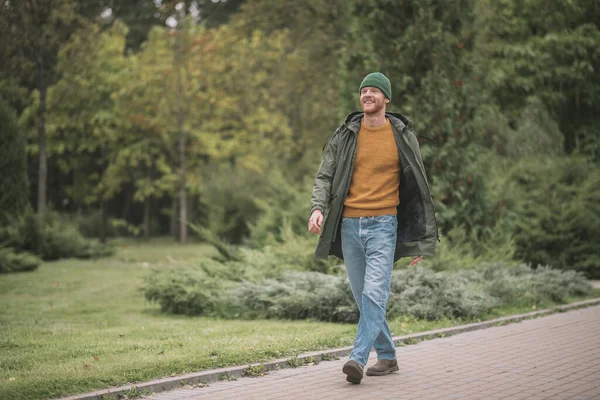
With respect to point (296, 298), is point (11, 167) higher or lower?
higher

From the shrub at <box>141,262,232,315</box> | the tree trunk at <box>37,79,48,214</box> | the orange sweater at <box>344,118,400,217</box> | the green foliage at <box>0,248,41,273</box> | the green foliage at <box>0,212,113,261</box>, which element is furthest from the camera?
the tree trunk at <box>37,79,48,214</box>

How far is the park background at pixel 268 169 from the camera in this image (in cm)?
1008

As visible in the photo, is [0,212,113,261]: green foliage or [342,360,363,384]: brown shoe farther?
[0,212,113,261]: green foliage

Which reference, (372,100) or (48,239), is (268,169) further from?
(372,100)

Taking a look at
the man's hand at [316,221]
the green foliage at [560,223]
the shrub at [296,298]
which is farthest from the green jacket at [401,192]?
the green foliage at [560,223]

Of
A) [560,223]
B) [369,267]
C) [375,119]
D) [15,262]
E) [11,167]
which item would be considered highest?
[375,119]

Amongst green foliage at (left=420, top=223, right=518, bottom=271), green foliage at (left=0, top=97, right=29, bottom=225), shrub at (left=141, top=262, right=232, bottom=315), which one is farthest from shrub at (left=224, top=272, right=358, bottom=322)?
green foliage at (left=0, top=97, right=29, bottom=225)

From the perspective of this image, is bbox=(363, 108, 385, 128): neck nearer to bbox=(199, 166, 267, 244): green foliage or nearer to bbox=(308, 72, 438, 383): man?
bbox=(308, 72, 438, 383): man

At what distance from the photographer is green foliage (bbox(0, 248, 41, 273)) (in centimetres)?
Result: 1852

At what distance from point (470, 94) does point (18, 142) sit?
13.3m

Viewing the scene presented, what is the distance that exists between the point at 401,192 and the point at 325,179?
62 cm

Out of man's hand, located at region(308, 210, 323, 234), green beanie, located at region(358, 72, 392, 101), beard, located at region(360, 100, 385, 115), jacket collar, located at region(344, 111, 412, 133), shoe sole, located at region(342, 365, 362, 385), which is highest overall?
green beanie, located at region(358, 72, 392, 101)

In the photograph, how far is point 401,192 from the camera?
6.83m

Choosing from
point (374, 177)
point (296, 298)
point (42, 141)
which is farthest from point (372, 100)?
point (42, 141)
